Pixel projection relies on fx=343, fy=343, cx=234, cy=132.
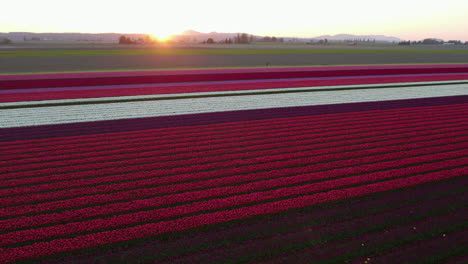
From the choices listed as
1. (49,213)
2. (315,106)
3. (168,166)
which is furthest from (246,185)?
(315,106)

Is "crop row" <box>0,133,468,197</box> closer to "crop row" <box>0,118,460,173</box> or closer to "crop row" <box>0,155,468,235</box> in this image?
"crop row" <box>0,118,460,173</box>

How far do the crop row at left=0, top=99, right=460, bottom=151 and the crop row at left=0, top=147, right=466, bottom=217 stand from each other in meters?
2.99

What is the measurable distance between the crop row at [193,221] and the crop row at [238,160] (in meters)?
1.58

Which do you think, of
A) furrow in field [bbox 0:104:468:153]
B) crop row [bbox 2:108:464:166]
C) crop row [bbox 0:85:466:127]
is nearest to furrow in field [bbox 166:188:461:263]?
crop row [bbox 2:108:464:166]

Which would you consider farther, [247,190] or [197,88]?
[197,88]

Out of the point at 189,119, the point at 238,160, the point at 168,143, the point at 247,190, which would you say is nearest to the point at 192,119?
the point at 189,119

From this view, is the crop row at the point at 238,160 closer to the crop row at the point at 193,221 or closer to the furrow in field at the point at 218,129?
the crop row at the point at 193,221

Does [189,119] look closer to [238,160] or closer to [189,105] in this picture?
[189,105]

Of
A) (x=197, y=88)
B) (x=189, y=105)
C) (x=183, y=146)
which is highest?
(x=197, y=88)

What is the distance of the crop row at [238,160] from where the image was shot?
22.9 ft

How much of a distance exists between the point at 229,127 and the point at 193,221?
5572 mm

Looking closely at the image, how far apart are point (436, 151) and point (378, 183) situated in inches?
114

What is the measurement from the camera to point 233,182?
23.3ft

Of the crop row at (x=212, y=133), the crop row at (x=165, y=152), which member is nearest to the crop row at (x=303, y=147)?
the crop row at (x=165, y=152)
